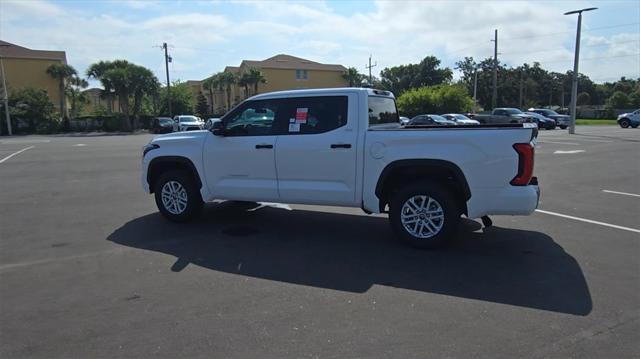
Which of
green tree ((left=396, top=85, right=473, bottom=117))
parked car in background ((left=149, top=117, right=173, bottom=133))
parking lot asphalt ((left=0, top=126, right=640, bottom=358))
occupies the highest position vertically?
green tree ((left=396, top=85, right=473, bottom=117))

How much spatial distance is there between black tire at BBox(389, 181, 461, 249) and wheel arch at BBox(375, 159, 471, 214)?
4.1 inches

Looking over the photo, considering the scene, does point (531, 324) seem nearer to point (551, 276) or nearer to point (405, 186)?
point (551, 276)

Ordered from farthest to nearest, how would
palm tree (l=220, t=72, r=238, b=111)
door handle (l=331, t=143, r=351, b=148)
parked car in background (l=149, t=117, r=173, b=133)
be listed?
palm tree (l=220, t=72, r=238, b=111) → parked car in background (l=149, t=117, r=173, b=133) → door handle (l=331, t=143, r=351, b=148)

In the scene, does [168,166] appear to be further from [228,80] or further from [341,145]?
[228,80]

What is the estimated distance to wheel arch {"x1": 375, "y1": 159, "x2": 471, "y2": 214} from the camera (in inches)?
219

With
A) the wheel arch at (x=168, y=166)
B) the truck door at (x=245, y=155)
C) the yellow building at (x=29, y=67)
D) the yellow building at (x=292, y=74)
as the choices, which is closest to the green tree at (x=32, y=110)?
the yellow building at (x=29, y=67)

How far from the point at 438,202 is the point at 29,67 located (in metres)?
69.4

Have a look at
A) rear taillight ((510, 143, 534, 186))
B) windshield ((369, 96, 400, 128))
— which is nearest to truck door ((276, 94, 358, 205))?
windshield ((369, 96, 400, 128))

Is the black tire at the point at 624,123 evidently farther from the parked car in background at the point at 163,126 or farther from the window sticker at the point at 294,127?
the window sticker at the point at 294,127

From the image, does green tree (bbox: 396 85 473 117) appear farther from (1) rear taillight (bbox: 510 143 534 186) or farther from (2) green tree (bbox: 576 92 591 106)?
(2) green tree (bbox: 576 92 591 106)

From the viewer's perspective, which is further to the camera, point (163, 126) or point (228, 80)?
point (228, 80)

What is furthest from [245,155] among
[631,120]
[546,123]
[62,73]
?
[62,73]

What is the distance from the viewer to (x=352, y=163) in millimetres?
6051

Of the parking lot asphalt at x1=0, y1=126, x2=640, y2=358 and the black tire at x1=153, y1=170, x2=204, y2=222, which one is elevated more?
the black tire at x1=153, y1=170, x2=204, y2=222
